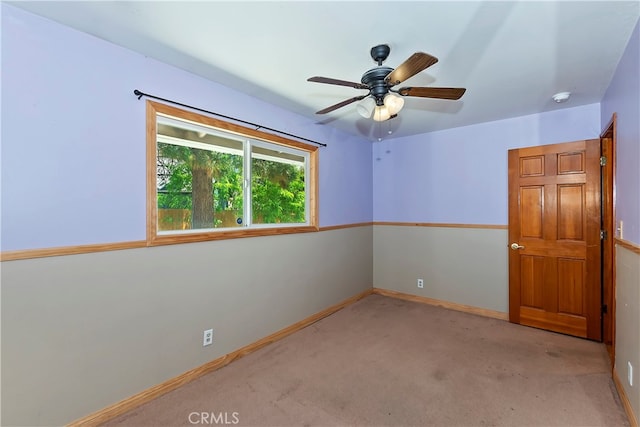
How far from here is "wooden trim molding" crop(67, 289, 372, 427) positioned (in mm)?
1819

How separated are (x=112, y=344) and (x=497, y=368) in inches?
115

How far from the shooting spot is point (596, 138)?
2.96 m

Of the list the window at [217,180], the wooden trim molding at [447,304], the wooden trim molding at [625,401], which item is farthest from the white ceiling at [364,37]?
the wooden trim molding at [447,304]

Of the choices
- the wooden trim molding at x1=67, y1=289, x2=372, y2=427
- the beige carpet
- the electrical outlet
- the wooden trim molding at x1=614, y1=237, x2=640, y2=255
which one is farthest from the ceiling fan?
the wooden trim molding at x1=67, y1=289, x2=372, y2=427

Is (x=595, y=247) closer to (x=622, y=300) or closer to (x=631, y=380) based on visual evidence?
(x=622, y=300)

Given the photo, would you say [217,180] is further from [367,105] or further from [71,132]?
[367,105]

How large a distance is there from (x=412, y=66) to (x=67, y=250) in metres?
2.24

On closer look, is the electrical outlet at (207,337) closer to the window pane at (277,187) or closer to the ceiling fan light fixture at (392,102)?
the window pane at (277,187)

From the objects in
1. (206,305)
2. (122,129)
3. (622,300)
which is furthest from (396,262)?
(122,129)

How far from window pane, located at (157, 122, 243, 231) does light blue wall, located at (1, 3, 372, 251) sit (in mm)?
216

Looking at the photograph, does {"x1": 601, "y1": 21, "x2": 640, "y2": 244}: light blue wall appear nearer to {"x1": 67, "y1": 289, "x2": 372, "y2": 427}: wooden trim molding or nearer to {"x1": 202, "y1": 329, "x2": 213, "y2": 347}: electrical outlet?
{"x1": 67, "y1": 289, "x2": 372, "y2": 427}: wooden trim molding

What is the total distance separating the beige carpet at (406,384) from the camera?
1.86 m

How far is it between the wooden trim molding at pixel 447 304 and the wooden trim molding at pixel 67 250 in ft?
11.3

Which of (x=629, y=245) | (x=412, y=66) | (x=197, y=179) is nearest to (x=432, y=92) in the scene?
(x=412, y=66)
